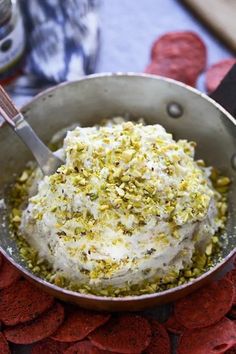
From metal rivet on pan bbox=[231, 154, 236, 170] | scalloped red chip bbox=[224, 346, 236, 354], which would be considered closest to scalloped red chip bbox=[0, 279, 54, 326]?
scalloped red chip bbox=[224, 346, 236, 354]

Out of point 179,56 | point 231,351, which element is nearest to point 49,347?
point 231,351

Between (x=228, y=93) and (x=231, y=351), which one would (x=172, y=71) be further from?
(x=231, y=351)

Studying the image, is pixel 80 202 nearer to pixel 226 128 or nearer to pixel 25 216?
pixel 25 216

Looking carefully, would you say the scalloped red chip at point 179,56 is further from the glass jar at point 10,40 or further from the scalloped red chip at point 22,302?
the scalloped red chip at point 22,302

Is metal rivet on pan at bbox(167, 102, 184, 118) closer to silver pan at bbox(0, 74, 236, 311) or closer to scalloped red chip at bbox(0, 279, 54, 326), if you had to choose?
silver pan at bbox(0, 74, 236, 311)

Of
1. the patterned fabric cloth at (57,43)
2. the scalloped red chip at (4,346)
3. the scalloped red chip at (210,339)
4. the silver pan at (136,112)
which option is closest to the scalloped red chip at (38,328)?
the scalloped red chip at (4,346)

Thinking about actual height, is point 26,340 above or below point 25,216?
below

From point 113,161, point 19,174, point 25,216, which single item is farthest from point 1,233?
point 113,161
